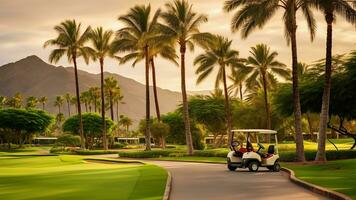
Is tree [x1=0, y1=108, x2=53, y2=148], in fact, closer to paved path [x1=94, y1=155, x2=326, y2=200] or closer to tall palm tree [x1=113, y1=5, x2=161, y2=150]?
tall palm tree [x1=113, y1=5, x2=161, y2=150]

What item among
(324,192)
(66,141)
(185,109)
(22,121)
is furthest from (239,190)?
(22,121)

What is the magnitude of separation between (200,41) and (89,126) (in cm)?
5196

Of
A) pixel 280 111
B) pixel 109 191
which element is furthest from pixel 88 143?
pixel 109 191

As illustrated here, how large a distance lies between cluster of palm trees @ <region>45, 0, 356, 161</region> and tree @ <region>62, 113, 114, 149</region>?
25.2 meters

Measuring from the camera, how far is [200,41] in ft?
176

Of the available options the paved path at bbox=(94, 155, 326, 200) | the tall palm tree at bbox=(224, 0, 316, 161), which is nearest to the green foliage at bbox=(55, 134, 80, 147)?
the tall palm tree at bbox=(224, 0, 316, 161)

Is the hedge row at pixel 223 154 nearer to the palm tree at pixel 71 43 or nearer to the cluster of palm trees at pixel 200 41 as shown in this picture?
the cluster of palm trees at pixel 200 41

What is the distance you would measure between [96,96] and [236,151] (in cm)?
13576

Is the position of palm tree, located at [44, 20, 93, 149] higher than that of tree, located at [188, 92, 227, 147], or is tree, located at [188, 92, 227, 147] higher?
palm tree, located at [44, 20, 93, 149]

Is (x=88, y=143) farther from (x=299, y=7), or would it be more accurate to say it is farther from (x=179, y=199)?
(x=179, y=199)

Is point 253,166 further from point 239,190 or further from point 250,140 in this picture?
point 250,140

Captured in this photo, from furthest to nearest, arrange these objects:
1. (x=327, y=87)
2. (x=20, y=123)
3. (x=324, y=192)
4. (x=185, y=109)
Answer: (x=20, y=123)
(x=185, y=109)
(x=327, y=87)
(x=324, y=192)

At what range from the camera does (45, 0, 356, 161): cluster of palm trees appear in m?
36.4

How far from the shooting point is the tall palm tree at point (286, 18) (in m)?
36.5
